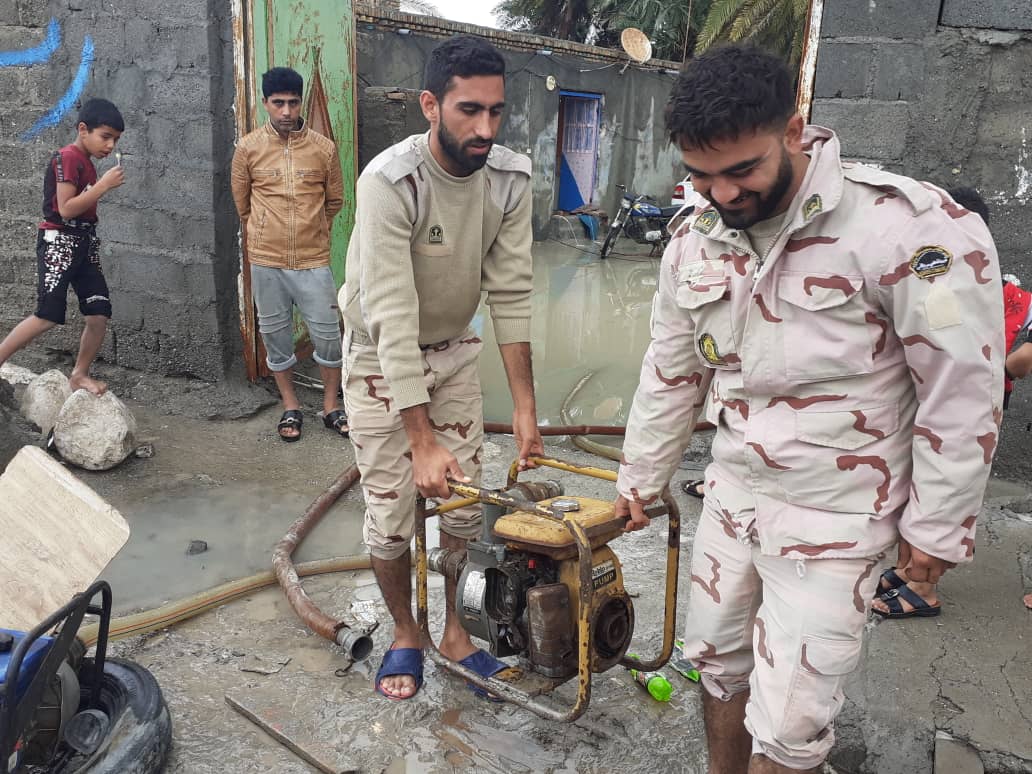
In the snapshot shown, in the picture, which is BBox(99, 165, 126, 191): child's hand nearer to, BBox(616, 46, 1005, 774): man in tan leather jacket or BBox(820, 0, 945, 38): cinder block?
BBox(820, 0, 945, 38): cinder block

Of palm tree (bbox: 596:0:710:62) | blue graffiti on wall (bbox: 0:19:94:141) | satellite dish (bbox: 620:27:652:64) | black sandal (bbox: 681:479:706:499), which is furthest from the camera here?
palm tree (bbox: 596:0:710:62)

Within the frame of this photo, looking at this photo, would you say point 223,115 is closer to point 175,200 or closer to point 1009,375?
point 175,200

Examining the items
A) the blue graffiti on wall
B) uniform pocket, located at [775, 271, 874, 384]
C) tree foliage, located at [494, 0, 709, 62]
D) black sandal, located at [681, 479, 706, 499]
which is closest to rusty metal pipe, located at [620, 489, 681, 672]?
uniform pocket, located at [775, 271, 874, 384]

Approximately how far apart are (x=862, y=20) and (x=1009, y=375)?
1811 millimetres

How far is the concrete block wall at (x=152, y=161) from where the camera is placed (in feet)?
17.2

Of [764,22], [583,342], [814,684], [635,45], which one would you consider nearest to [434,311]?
[814,684]

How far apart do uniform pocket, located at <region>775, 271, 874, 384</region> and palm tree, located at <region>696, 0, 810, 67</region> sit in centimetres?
1351

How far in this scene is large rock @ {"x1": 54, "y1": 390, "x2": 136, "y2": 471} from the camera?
4.59m

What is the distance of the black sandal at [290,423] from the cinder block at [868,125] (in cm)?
326

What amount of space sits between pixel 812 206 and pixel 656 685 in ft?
5.69

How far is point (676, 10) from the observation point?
23797mm

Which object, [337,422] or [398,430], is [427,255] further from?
[337,422]

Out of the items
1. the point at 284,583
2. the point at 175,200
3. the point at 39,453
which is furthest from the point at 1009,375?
the point at 175,200

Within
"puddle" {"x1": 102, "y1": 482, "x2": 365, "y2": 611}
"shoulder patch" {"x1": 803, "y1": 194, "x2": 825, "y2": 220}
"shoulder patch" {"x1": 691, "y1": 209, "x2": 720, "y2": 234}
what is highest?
"shoulder patch" {"x1": 803, "y1": 194, "x2": 825, "y2": 220}
